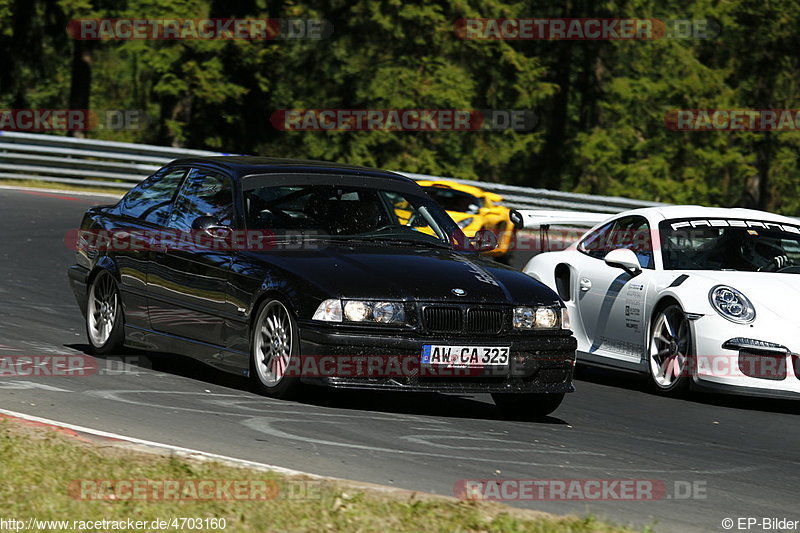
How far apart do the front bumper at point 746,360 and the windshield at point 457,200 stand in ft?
41.0

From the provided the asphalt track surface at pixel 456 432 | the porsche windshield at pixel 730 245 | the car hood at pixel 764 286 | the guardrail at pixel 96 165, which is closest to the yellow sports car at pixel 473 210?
the guardrail at pixel 96 165

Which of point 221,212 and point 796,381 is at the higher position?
point 221,212

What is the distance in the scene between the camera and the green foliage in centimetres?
3894

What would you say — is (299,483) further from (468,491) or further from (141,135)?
(141,135)

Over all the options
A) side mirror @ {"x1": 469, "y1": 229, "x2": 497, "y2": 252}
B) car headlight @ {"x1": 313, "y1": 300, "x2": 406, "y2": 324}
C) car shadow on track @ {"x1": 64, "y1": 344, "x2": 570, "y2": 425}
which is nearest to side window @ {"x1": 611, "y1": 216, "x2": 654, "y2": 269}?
car shadow on track @ {"x1": 64, "y1": 344, "x2": 570, "y2": 425}

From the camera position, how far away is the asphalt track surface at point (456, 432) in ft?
21.3

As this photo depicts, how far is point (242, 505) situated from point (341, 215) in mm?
4070

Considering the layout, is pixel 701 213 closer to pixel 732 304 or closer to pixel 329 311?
pixel 732 304

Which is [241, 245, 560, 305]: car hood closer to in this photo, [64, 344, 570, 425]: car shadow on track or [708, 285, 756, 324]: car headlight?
[64, 344, 570, 425]: car shadow on track

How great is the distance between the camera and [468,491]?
6148 millimetres

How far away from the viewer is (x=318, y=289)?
26.6 ft

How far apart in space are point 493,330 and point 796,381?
2.64m

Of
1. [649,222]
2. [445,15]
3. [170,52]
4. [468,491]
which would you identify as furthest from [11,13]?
[468,491]

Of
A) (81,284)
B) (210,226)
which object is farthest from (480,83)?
(210,226)
